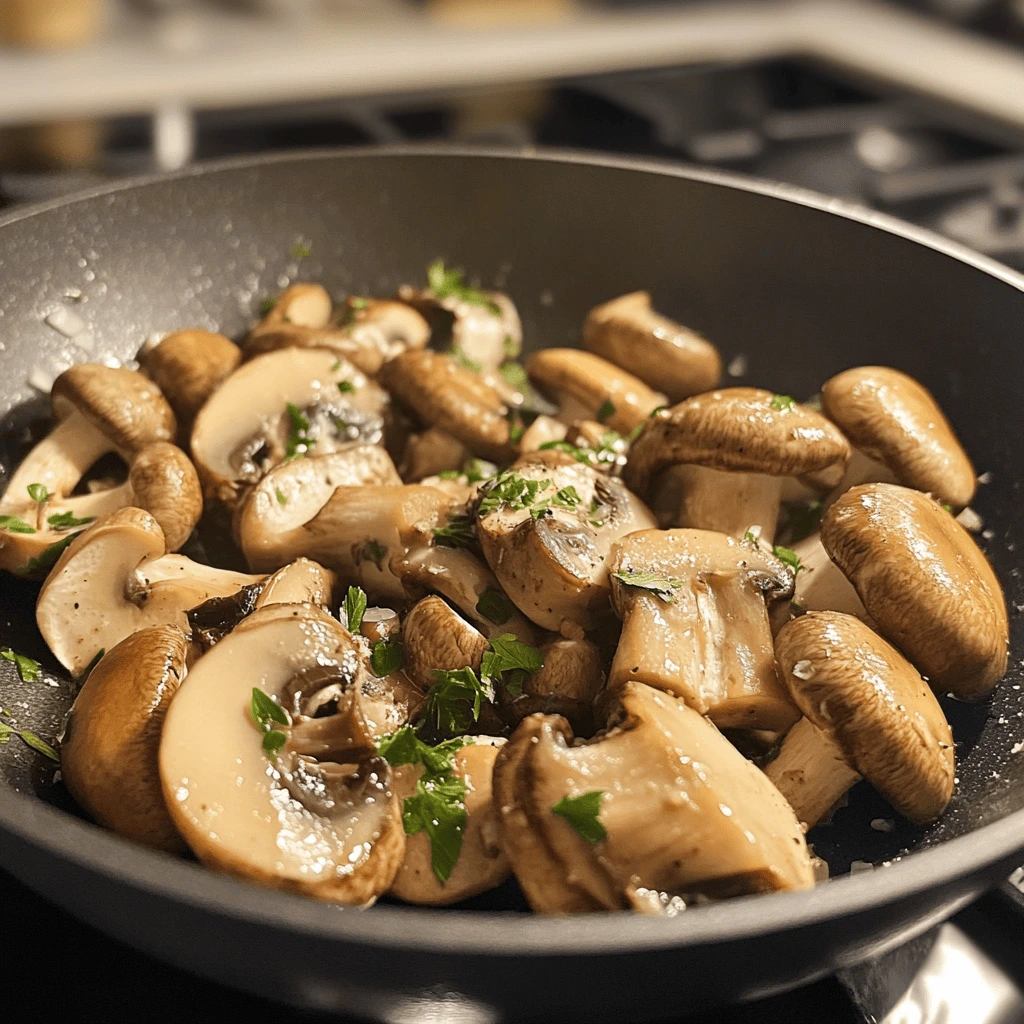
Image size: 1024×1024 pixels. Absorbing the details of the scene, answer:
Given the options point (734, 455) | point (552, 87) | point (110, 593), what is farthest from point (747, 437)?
point (552, 87)

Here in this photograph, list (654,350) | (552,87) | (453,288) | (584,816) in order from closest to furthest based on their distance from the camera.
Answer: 1. (584,816)
2. (654,350)
3. (453,288)
4. (552,87)

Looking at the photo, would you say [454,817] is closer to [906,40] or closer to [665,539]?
[665,539]

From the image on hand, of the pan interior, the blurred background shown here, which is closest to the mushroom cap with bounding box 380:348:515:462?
the pan interior

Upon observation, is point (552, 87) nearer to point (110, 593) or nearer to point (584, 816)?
point (110, 593)

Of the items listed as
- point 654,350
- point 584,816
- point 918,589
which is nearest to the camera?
point 584,816

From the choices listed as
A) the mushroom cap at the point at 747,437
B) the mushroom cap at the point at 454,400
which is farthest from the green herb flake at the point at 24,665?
the mushroom cap at the point at 747,437

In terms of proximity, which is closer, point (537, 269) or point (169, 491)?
point (169, 491)
